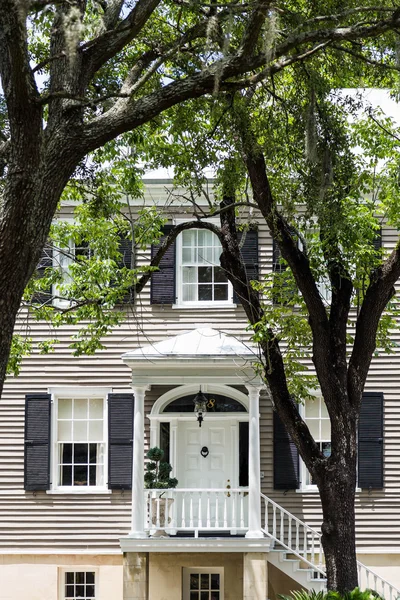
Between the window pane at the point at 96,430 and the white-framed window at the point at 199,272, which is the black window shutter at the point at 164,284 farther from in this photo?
the window pane at the point at 96,430

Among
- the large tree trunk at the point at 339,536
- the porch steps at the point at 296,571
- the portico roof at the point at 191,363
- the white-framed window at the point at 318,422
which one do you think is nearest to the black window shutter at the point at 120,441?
the portico roof at the point at 191,363

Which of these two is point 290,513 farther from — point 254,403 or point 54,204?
point 54,204

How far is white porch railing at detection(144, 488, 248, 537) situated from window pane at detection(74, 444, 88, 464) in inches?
65.5

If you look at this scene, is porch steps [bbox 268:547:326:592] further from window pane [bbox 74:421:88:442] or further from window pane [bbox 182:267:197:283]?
window pane [bbox 182:267:197:283]

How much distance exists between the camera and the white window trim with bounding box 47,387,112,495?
57.9ft

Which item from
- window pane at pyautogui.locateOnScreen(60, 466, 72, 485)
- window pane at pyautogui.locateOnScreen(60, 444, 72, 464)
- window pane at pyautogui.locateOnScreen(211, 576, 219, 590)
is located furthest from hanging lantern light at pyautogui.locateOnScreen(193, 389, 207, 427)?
window pane at pyautogui.locateOnScreen(211, 576, 219, 590)

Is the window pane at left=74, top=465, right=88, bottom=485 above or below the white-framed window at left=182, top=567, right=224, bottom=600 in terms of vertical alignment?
above

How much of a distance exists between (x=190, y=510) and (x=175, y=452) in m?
1.93

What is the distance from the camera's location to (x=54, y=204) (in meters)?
7.93

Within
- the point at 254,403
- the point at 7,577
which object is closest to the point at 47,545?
the point at 7,577

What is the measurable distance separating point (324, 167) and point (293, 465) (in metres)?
7.12

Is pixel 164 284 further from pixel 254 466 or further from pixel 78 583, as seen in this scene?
pixel 78 583

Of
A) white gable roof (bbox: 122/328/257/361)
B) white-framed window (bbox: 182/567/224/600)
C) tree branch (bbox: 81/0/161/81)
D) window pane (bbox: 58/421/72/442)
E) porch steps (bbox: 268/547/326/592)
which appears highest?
tree branch (bbox: 81/0/161/81)

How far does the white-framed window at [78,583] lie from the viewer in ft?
57.6
